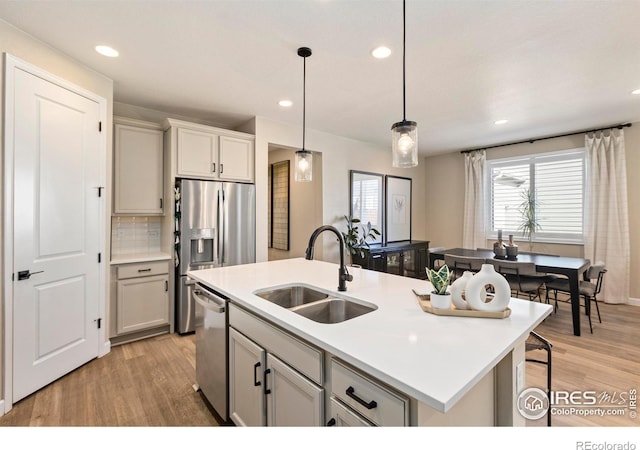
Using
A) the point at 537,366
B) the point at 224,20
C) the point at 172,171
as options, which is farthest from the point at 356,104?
the point at 537,366

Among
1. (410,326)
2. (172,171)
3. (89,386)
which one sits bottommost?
(89,386)

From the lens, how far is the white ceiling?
188cm

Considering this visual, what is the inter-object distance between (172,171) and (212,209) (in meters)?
0.57

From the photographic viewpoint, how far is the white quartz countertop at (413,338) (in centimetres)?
85

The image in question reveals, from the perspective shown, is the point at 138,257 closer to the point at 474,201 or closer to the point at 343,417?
the point at 343,417

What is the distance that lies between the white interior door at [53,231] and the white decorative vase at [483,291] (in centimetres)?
283

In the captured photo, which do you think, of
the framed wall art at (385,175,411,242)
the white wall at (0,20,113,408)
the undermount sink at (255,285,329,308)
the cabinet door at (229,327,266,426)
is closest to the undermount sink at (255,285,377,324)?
the undermount sink at (255,285,329,308)

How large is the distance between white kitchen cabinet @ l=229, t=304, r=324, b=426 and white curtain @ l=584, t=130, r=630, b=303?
503cm

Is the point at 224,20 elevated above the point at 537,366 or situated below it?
above

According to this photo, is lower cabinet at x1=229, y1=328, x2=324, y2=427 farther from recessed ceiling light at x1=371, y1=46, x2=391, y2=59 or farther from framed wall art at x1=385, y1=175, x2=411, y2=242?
framed wall art at x1=385, y1=175, x2=411, y2=242

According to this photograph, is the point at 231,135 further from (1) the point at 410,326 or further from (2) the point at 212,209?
(1) the point at 410,326

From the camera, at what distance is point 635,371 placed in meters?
2.47

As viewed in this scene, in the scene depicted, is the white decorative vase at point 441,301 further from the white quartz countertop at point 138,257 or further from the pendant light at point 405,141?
the white quartz countertop at point 138,257

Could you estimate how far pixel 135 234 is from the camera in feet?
11.5
